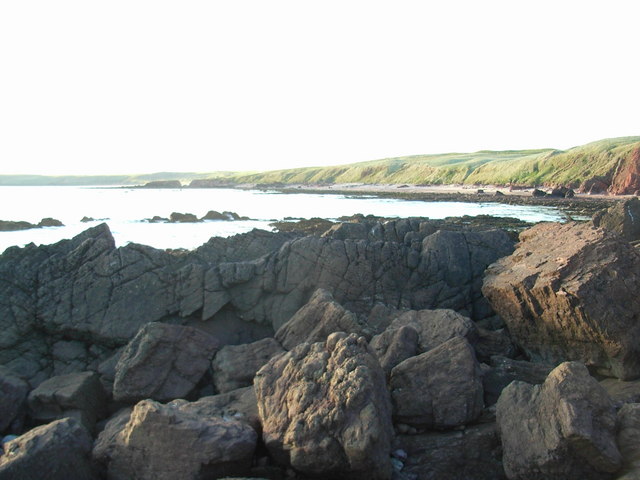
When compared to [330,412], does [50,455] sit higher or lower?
lower

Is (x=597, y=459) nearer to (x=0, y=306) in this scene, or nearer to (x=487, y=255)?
(x=487, y=255)

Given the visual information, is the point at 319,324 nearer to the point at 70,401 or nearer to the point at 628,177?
the point at 70,401

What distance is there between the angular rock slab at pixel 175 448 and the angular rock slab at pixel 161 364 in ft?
6.22

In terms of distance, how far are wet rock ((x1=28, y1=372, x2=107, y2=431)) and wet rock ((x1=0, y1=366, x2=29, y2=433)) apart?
0.15 metres

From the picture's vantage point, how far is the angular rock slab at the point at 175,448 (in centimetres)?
547

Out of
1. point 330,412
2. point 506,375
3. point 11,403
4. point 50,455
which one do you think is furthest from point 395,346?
point 11,403

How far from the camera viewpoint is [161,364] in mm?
7941

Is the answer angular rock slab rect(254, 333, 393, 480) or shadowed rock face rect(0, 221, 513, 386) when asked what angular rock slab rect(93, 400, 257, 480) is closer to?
angular rock slab rect(254, 333, 393, 480)

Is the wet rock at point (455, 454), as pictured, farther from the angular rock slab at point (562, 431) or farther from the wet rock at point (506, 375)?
the wet rock at point (506, 375)

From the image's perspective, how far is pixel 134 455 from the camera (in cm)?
565

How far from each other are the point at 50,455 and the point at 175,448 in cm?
120

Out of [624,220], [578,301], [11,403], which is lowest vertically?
[11,403]

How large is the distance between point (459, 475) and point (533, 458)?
0.83 meters

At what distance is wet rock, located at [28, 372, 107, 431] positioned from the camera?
24.5ft
